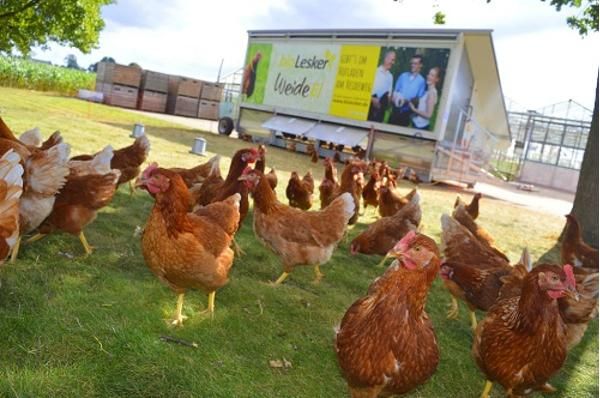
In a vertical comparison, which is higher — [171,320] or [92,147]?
[92,147]

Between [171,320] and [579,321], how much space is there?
11.3 feet

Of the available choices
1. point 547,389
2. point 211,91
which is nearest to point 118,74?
point 211,91

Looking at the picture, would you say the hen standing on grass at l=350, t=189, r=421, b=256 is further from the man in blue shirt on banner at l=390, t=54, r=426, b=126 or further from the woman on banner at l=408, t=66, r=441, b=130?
the man in blue shirt on banner at l=390, t=54, r=426, b=126

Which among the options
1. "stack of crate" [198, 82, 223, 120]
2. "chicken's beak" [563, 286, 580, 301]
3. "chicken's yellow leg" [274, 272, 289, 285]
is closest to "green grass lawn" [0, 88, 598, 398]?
"chicken's yellow leg" [274, 272, 289, 285]

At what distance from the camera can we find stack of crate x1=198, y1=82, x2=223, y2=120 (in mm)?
31062

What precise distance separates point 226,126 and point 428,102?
1113 centimetres

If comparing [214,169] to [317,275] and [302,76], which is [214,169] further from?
[302,76]

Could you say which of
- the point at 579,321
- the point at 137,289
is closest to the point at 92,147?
the point at 137,289

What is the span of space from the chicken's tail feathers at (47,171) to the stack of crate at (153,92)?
27.0 metres

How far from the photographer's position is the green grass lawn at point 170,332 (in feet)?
8.29

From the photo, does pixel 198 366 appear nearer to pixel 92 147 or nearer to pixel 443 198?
pixel 92 147

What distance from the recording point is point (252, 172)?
174 inches

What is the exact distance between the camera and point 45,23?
37.3ft

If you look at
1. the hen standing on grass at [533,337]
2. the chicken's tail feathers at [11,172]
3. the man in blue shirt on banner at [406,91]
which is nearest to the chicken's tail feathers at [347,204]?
the hen standing on grass at [533,337]
